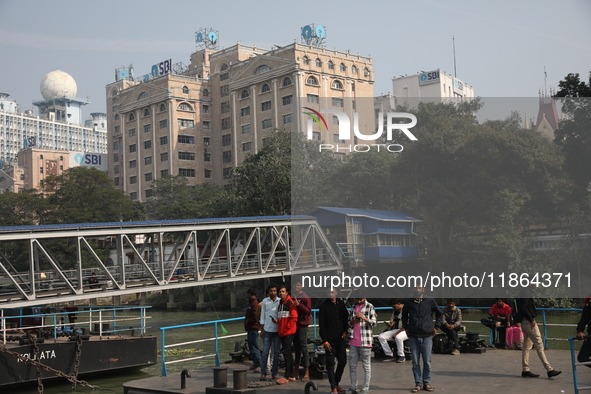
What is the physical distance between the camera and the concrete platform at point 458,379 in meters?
10.9

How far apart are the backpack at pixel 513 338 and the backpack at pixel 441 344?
1445mm

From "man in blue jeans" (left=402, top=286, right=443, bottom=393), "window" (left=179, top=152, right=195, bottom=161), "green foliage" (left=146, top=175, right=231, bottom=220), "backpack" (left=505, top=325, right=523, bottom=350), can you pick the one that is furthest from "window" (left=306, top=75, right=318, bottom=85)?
"man in blue jeans" (left=402, top=286, right=443, bottom=393)

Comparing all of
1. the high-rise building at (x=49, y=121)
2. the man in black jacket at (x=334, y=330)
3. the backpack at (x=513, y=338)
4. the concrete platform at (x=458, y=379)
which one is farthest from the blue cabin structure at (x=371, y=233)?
the high-rise building at (x=49, y=121)

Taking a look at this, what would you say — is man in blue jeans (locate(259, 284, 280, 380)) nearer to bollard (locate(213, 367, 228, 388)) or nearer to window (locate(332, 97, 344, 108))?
bollard (locate(213, 367, 228, 388))

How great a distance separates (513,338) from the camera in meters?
14.8

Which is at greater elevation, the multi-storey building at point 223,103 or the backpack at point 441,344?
the multi-storey building at point 223,103

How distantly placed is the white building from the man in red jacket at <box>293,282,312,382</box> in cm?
16724

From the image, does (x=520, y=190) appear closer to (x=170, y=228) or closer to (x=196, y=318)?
(x=170, y=228)

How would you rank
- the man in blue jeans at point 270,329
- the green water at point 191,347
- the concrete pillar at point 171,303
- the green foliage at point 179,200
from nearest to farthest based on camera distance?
the man in blue jeans at point 270,329, the green water at point 191,347, the concrete pillar at point 171,303, the green foliage at point 179,200

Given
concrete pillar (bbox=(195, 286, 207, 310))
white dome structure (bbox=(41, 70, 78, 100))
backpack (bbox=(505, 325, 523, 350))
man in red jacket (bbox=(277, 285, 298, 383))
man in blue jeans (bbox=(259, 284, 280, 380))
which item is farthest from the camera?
white dome structure (bbox=(41, 70, 78, 100))

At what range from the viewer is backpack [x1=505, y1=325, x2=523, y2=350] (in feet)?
48.4

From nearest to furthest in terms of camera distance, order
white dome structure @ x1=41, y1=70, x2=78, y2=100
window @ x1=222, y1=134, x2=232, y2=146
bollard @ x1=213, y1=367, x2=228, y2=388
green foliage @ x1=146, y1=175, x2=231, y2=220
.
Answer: bollard @ x1=213, y1=367, x2=228, y2=388, green foliage @ x1=146, y1=175, x2=231, y2=220, window @ x1=222, y1=134, x2=232, y2=146, white dome structure @ x1=41, y1=70, x2=78, y2=100

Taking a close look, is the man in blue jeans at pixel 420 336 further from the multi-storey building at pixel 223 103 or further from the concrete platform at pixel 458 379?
the multi-storey building at pixel 223 103

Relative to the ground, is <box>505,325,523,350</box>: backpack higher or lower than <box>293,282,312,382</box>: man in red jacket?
lower
